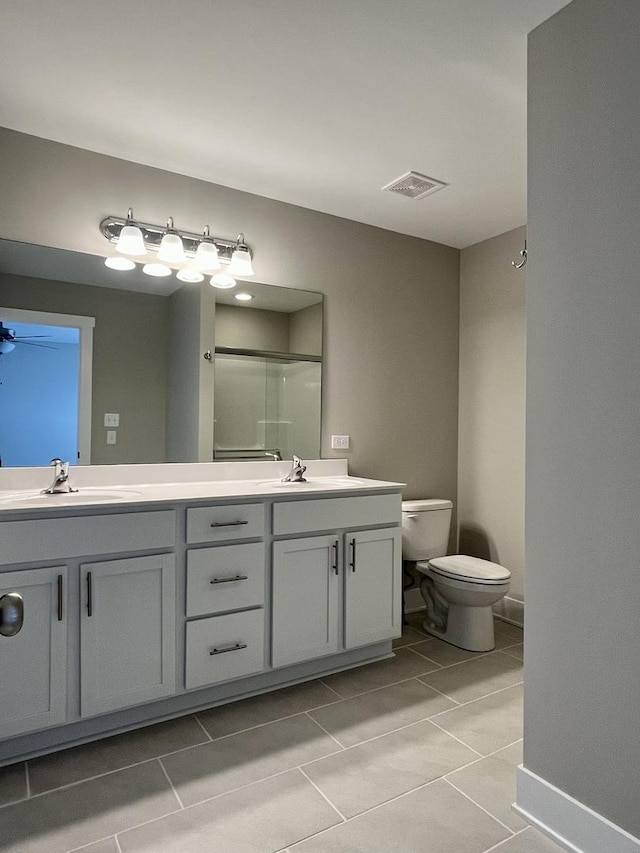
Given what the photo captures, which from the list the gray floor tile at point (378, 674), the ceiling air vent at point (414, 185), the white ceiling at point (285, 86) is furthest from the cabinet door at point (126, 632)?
the ceiling air vent at point (414, 185)

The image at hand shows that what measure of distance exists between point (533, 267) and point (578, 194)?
0.72 feet

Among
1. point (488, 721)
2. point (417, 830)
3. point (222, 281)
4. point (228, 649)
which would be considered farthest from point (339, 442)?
point (417, 830)

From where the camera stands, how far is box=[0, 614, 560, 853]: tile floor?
1501 millimetres

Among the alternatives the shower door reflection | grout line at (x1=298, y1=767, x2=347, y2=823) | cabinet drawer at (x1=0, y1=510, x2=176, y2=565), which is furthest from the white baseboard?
the shower door reflection

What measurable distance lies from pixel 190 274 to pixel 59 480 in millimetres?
1147

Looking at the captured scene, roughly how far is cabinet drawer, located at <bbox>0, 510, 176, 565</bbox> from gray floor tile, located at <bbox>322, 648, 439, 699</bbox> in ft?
3.45

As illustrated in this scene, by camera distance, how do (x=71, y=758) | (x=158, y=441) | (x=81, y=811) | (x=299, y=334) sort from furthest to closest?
(x=299, y=334) < (x=158, y=441) < (x=71, y=758) < (x=81, y=811)

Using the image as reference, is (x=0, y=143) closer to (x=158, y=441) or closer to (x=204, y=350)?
(x=204, y=350)

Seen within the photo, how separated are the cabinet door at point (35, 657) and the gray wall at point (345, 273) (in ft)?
4.74

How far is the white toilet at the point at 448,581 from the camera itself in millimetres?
2736

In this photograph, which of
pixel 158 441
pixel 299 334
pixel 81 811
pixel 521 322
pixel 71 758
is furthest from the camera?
pixel 521 322

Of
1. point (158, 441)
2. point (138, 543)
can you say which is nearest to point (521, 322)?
point (158, 441)

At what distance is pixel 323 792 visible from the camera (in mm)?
1697

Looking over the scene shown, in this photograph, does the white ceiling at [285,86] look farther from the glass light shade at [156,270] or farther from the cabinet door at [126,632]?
the cabinet door at [126,632]
